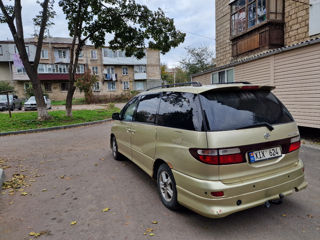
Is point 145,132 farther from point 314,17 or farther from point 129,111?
point 314,17

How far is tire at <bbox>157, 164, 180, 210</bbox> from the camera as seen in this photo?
314cm

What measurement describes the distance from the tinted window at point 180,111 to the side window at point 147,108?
0.71 feet

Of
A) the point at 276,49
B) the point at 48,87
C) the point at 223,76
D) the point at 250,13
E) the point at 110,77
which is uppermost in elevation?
the point at 250,13

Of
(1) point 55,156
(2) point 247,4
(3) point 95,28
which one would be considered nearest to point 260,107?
(1) point 55,156

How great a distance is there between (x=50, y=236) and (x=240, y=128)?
268 centimetres

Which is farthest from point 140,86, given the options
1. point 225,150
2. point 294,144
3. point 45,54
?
point 225,150

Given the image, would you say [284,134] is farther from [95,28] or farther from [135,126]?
[95,28]

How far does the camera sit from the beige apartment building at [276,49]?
749 centimetres

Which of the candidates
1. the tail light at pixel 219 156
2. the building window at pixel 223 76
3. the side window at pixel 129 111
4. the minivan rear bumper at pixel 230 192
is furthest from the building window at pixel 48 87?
the tail light at pixel 219 156

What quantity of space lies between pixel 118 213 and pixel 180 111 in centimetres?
173

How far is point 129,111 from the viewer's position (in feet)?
16.4

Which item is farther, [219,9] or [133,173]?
[219,9]

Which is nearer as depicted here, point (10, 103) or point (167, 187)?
point (167, 187)

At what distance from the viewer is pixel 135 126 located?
4418 mm
